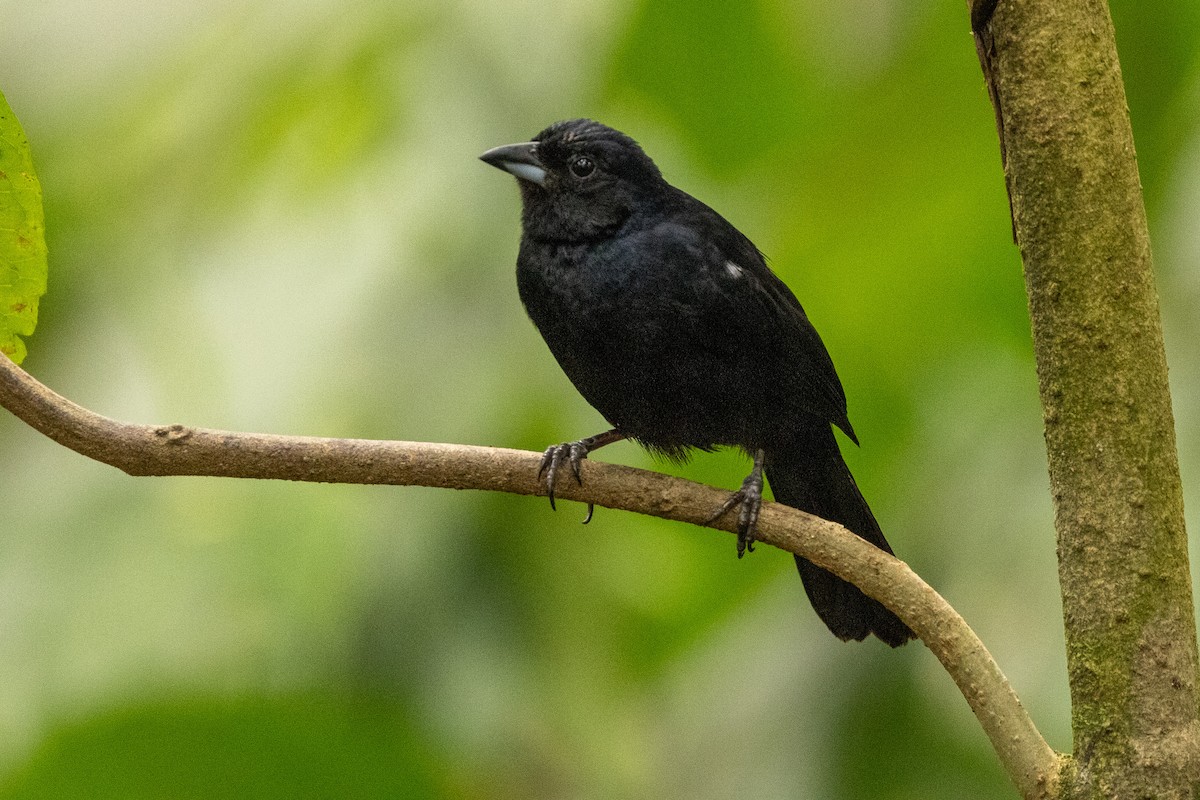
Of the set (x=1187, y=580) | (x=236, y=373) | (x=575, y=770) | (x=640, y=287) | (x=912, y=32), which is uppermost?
(x=912, y=32)

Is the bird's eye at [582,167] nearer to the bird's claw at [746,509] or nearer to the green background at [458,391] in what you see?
the green background at [458,391]

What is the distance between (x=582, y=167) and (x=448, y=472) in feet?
3.94

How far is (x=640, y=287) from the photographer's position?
252cm

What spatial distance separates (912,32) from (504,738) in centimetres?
182

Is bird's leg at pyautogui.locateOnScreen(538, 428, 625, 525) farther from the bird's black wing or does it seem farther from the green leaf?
the green leaf

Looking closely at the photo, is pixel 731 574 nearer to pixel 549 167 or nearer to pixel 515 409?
pixel 515 409

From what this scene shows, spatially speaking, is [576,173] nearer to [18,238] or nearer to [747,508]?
[747,508]

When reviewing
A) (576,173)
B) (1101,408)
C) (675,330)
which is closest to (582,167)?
(576,173)

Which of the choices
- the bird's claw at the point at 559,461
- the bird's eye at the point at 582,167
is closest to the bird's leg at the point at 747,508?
the bird's claw at the point at 559,461

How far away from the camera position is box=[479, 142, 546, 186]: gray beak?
9.04ft

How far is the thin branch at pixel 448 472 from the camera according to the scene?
1.62m

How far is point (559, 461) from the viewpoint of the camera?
2.29 metres

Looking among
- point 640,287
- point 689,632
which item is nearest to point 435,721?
point 689,632

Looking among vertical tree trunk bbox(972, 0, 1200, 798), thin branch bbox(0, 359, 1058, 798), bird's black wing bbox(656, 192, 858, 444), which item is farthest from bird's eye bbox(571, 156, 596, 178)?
vertical tree trunk bbox(972, 0, 1200, 798)
